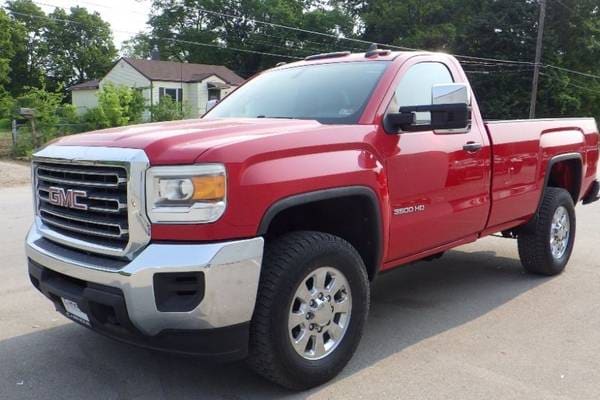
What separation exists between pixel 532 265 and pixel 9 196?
10.4m

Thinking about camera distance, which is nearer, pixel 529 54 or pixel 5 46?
pixel 529 54

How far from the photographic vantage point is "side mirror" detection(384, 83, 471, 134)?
12.4ft

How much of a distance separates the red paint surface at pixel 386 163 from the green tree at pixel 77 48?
7423cm

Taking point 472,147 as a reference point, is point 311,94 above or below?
above

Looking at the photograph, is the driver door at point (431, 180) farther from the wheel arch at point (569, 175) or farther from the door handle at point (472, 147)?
the wheel arch at point (569, 175)

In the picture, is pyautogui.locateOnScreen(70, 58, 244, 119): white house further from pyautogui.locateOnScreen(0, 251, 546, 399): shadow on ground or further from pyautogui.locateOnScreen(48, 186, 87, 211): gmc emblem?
pyautogui.locateOnScreen(48, 186, 87, 211): gmc emblem

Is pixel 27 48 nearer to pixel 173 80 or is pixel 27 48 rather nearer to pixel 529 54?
pixel 173 80

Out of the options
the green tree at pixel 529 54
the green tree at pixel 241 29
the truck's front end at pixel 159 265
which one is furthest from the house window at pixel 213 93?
the truck's front end at pixel 159 265

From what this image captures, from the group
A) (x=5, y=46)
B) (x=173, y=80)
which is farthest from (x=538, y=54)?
(x=5, y=46)

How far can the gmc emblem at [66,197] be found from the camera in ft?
10.6

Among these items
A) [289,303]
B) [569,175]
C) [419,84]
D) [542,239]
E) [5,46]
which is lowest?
[542,239]

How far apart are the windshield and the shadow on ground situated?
1575 millimetres

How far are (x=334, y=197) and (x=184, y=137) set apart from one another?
34.7 inches

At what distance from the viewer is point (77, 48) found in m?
73.8
